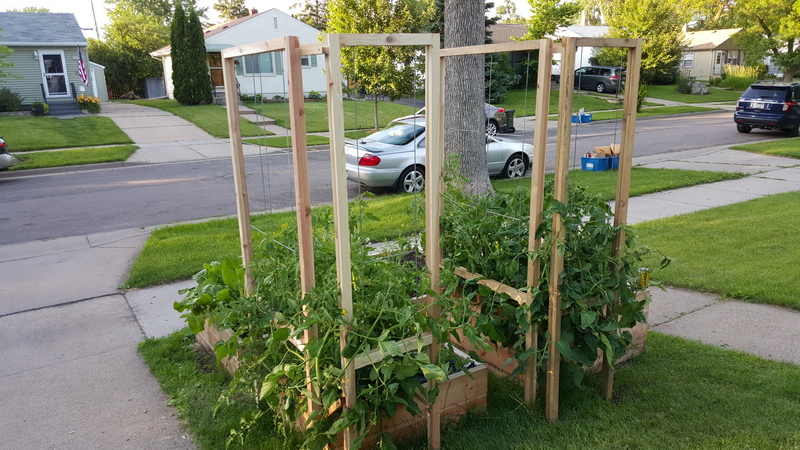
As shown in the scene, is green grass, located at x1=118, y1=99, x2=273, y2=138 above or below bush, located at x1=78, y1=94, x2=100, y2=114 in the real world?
below

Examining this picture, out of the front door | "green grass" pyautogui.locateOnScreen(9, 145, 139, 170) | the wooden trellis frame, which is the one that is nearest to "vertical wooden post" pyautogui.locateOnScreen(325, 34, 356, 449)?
the wooden trellis frame

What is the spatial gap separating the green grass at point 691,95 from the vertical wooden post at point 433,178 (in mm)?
35862

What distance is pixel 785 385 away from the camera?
3682 mm

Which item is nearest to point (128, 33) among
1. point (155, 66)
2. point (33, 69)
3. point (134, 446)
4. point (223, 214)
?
point (155, 66)

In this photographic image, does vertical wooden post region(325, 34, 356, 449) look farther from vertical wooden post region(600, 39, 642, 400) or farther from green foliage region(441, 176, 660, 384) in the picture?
vertical wooden post region(600, 39, 642, 400)

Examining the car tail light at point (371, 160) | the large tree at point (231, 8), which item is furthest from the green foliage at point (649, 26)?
the large tree at point (231, 8)

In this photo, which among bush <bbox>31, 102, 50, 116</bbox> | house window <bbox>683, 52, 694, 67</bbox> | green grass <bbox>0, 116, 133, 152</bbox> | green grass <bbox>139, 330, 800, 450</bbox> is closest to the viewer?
green grass <bbox>139, 330, 800, 450</bbox>

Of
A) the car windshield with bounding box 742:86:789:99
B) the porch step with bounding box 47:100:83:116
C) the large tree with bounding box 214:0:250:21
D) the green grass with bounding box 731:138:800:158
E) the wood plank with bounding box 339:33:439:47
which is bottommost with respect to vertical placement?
the green grass with bounding box 731:138:800:158

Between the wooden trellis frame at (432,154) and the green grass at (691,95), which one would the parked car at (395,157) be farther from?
the green grass at (691,95)

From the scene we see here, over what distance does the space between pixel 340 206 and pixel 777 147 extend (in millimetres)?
16474

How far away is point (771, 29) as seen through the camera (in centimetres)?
3541

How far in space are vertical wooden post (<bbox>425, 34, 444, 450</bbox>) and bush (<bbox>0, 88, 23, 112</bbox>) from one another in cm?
2647

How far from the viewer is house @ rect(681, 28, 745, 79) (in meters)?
49.8

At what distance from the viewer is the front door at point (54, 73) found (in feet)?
86.0
